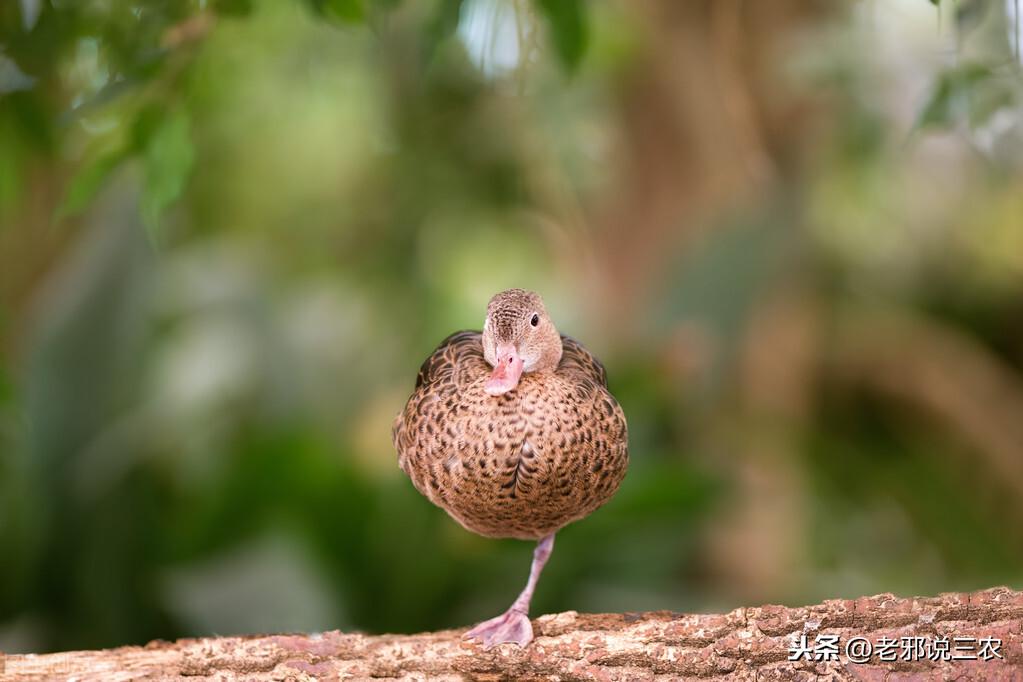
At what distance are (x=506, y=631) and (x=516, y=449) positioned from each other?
1.38 feet

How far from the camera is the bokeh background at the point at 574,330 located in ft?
13.4

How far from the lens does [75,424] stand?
4488 millimetres

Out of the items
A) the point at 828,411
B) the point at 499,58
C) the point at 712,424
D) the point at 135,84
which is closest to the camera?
the point at 135,84

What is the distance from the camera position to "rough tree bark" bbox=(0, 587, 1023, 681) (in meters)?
1.59

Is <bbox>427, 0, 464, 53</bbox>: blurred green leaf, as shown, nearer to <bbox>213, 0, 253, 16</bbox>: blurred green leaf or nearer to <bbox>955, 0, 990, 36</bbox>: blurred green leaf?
<bbox>213, 0, 253, 16</bbox>: blurred green leaf

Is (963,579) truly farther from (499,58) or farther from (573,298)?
(499,58)

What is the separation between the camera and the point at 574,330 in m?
5.56

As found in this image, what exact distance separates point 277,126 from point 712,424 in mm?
3678

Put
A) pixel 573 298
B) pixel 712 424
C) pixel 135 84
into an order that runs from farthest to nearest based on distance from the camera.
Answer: pixel 573 298 → pixel 712 424 → pixel 135 84

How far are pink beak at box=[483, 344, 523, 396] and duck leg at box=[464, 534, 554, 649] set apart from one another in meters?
0.39

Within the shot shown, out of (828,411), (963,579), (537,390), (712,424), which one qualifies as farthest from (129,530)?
(828,411)

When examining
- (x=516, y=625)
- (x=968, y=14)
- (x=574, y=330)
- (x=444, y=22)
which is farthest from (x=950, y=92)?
(x=574, y=330)

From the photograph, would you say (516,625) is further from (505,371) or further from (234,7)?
(234,7)

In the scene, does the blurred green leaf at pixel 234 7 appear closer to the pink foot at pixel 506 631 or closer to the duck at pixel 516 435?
the duck at pixel 516 435
